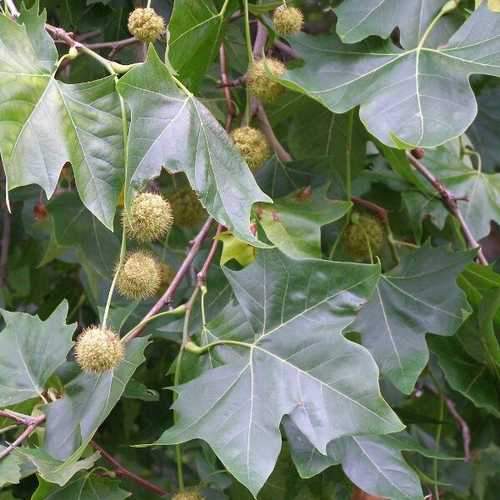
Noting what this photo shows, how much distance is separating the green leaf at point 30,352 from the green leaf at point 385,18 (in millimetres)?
644

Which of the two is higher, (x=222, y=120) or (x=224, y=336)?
(x=222, y=120)

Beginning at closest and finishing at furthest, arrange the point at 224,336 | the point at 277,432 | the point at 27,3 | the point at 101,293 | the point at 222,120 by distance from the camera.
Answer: the point at 277,432 → the point at 224,336 → the point at 222,120 → the point at 27,3 → the point at 101,293

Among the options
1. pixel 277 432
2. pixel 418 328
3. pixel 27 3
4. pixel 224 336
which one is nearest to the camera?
pixel 277 432

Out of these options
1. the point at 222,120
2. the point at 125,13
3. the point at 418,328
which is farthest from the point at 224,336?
the point at 125,13

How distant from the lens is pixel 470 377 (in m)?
1.64

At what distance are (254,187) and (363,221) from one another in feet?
1.54

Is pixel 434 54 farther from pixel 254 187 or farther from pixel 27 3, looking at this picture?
pixel 27 3

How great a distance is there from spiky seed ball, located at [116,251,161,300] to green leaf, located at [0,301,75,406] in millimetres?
140

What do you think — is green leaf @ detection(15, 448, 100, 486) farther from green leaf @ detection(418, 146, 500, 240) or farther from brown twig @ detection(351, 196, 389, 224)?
green leaf @ detection(418, 146, 500, 240)

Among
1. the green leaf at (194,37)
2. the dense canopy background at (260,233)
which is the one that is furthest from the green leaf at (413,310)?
the green leaf at (194,37)

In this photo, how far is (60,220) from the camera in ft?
6.09

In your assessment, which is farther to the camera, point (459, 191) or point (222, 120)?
point (459, 191)

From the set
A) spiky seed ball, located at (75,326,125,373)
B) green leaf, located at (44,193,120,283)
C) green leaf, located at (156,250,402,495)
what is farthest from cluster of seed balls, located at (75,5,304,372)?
green leaf, located at (44,193,120,283)

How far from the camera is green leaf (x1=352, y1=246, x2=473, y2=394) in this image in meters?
1.52
